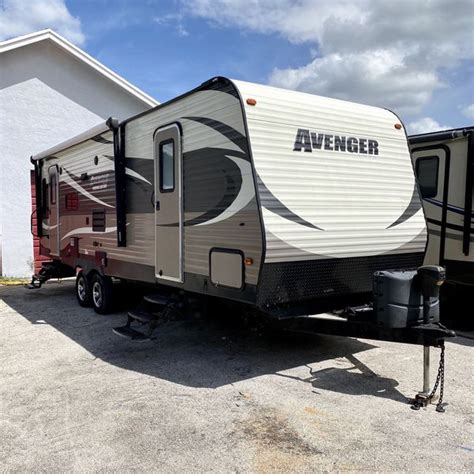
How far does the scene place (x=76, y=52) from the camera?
13.6 metres

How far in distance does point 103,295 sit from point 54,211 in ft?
9.48

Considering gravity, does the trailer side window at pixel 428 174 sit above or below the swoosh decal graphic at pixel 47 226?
above

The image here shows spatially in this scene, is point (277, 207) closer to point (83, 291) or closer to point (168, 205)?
point (168, 205)

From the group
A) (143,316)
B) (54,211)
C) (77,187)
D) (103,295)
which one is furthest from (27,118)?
(143,316)

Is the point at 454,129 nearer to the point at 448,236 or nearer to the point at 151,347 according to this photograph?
the point at 448,236

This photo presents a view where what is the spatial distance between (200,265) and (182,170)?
1.15 metres

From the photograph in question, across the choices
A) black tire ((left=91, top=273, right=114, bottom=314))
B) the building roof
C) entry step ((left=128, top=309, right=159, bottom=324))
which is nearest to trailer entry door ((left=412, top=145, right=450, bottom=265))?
entry step ((left=128, top=309, right=159, bottom=324))

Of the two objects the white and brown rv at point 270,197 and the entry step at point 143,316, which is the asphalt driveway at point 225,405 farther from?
the white and brown rv at point 270,197

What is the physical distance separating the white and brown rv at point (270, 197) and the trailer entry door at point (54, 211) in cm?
355

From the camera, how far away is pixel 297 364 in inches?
217

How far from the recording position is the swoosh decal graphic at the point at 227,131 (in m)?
4.70

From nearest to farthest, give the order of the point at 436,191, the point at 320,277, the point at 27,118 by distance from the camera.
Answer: the point at 320,277 → the point at 436,191 → the point at 27,118

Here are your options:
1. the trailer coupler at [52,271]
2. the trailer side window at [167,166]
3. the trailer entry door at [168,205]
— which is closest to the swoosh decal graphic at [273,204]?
the trailer entry door at [168,205]

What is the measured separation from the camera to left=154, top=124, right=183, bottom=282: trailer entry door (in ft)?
18.8
